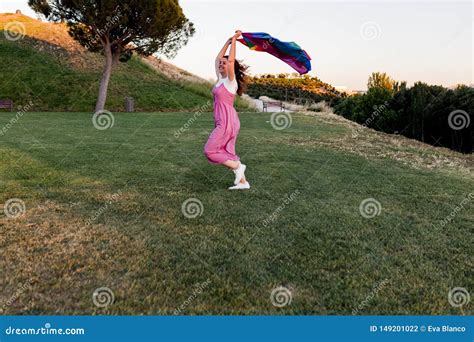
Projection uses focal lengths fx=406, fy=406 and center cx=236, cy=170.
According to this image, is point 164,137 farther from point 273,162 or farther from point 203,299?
point 203,299

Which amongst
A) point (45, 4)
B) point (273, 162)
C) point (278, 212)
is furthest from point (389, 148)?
point (45, 4)

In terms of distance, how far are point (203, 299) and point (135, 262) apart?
0.96 metres

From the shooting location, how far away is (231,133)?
6941mm

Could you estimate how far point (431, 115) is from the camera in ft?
65.3
